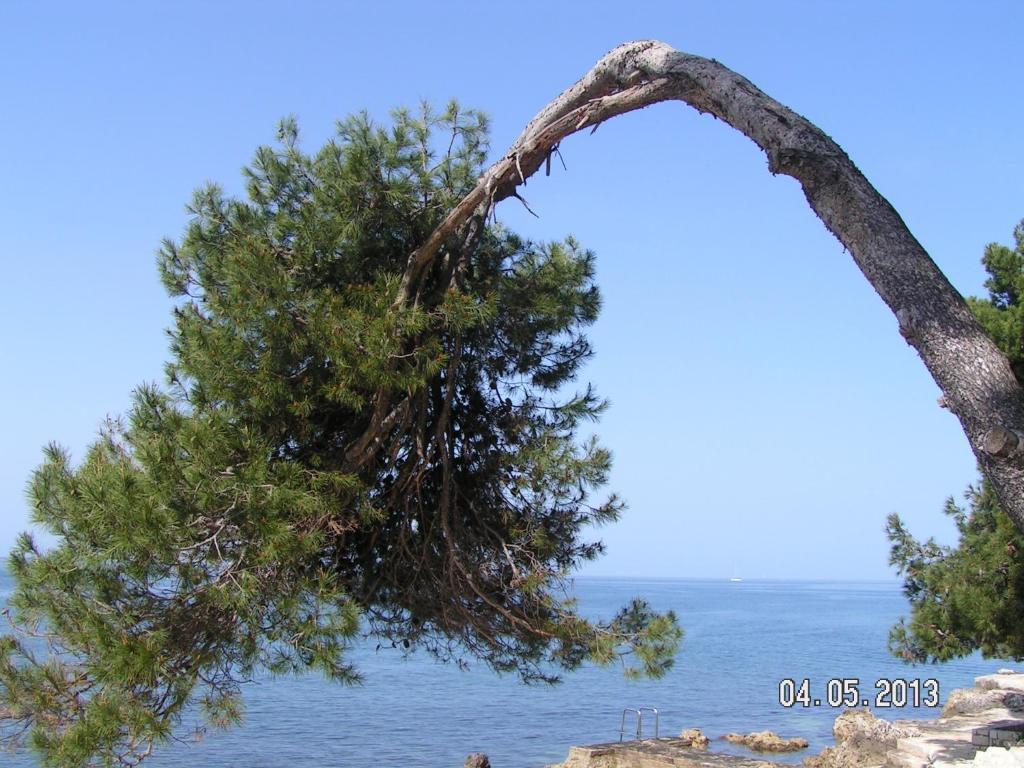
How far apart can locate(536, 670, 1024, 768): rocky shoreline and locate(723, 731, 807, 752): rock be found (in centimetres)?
337

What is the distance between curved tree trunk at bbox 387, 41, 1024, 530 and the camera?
7.90 ft

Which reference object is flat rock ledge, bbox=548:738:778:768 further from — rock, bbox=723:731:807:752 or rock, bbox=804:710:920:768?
rock, bbox=723:731:807:752

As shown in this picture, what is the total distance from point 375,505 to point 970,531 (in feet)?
21.3

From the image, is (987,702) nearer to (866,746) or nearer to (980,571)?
(866,746)

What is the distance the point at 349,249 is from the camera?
4418 mm

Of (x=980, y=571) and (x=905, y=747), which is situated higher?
(x=980, y=571)

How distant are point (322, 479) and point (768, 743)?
52.9 ft

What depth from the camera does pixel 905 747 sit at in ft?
31.9

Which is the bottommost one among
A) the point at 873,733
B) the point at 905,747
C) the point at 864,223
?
the point at 873,733

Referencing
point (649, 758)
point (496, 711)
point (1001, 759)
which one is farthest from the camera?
point (496, 711)

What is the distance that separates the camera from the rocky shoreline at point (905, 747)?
346 inches
